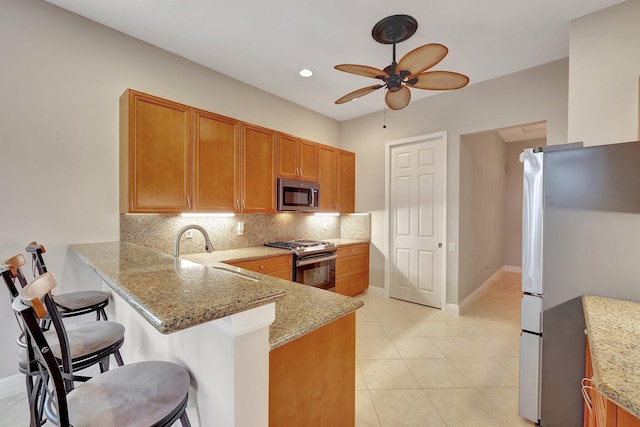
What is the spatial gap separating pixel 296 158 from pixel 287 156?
0.16m

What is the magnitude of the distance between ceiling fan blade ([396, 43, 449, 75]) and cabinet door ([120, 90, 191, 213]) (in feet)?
6.76

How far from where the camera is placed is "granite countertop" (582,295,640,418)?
0.73 metres

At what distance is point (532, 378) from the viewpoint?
170 cm

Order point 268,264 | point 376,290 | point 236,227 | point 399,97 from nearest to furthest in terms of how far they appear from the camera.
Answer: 1. point 399,97
2. point 268,264
3. point 236,227
4. point 376,290

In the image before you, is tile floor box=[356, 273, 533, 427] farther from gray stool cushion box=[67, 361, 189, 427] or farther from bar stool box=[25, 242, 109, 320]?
bar stool box=[25, 242, 109, 320]

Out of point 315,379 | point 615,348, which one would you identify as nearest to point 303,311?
point 315,379

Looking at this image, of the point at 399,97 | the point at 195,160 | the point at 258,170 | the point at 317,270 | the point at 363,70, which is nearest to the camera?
the point at 363,70

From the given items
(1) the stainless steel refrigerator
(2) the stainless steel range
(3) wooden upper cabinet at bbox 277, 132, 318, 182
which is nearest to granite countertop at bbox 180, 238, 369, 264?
(2) the stainless steel range

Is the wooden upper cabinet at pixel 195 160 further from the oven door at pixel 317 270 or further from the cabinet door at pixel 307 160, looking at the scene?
the oven door at pixel 317 270

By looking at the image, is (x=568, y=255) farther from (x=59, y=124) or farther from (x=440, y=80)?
(x=59, y=124)

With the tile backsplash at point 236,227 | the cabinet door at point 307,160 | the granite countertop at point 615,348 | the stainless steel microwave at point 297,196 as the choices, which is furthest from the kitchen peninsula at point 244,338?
the cabinet door at point 307,160

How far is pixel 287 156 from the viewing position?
11.9 ft

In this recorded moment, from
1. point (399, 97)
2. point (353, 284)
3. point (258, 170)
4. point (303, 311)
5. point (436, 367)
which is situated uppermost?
point (399, 97)

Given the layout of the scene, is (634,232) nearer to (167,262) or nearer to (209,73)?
(167,262)
